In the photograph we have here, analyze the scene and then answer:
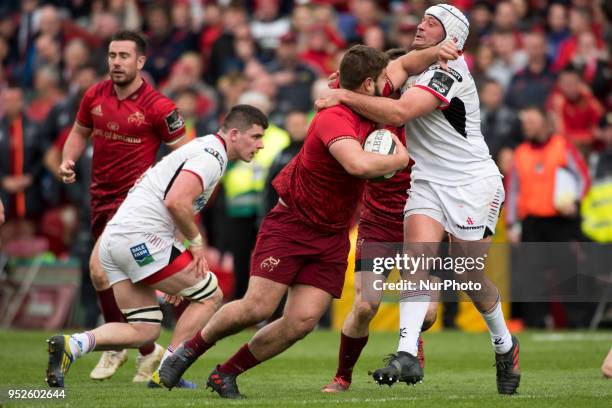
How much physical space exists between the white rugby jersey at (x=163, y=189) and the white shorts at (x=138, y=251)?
6cm

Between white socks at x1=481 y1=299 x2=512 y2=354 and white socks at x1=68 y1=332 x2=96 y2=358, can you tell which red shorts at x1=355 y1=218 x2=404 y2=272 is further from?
white socks at x1=68 y1=332 x2=96 y2=358

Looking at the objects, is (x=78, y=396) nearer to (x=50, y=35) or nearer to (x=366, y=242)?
(x=366, y=242)

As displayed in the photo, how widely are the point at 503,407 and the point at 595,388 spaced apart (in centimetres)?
159

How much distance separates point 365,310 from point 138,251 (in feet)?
5.93

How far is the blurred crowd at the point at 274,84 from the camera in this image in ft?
55.6

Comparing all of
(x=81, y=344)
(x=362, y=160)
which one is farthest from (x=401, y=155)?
(x=81, y=344)

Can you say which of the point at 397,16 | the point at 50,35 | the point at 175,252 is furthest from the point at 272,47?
the point at 175,252

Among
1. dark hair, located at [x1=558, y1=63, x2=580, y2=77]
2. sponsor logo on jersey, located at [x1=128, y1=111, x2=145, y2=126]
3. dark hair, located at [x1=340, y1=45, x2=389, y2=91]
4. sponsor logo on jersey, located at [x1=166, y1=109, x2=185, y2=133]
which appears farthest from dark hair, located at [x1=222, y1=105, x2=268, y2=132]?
dark hair, located at [x1=558, y1=63, x2=580, y2=77]

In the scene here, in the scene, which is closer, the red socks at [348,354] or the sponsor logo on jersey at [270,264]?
the sponsor logo on jersey at [270,264]

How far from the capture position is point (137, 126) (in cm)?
1107

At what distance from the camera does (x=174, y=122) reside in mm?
11078

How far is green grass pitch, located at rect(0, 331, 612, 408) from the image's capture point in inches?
344

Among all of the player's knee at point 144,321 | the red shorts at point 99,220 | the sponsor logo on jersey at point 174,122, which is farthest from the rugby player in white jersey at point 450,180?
the red shorts at point 99,220

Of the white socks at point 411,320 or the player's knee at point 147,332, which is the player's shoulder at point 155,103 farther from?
the white socks at point 411,320
